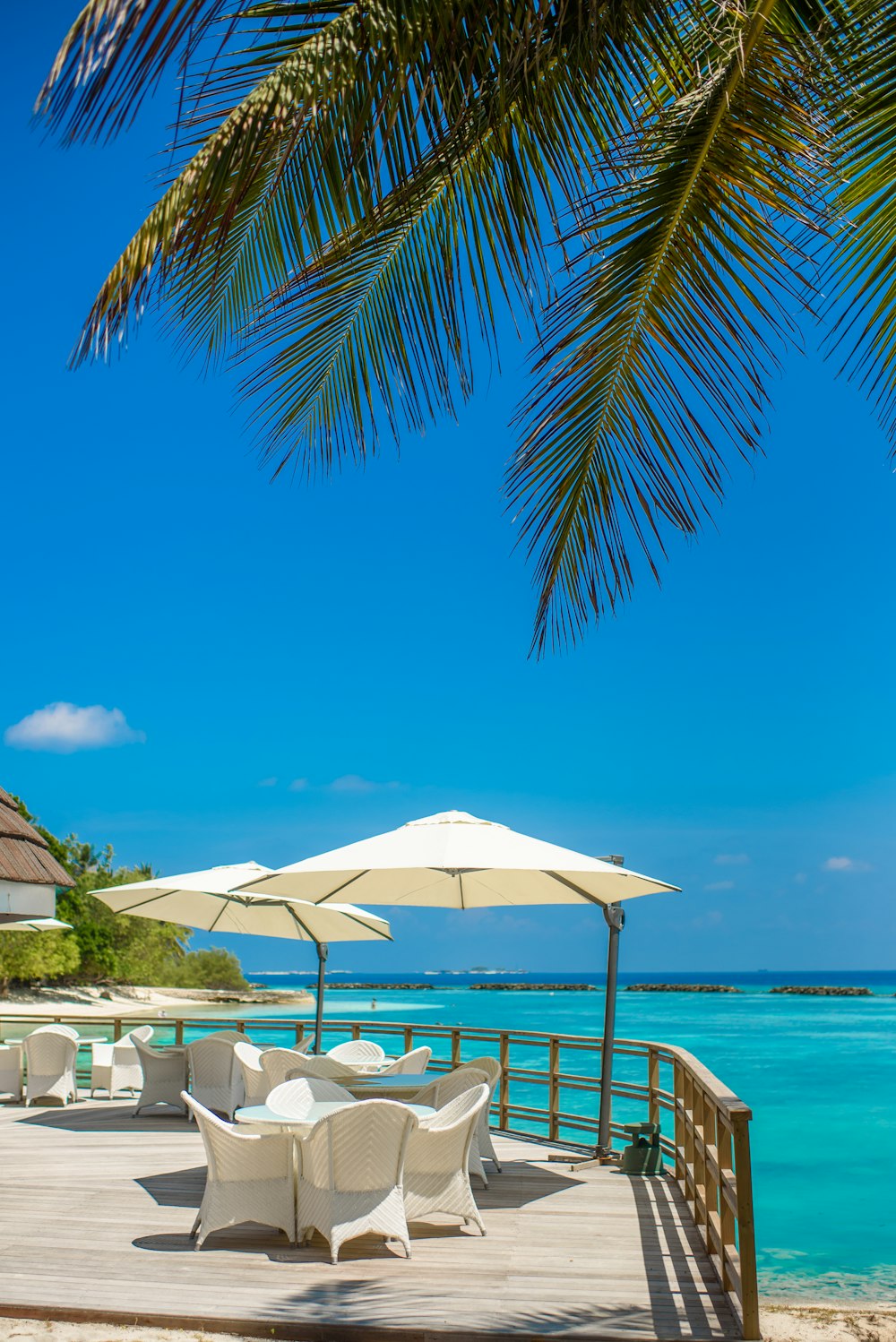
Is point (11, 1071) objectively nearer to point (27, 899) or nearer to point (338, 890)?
point (338, 890)

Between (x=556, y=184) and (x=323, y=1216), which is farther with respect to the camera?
(x=323, y=1216)

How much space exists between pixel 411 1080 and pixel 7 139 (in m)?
7.38

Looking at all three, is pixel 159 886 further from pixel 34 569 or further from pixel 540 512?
pixel 34 569

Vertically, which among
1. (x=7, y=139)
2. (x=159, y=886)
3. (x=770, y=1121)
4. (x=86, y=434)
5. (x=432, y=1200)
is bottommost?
(x=770, y=1121)

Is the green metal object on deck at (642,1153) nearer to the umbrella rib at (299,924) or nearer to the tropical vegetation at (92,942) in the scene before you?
the umbrella rib at (299,924)

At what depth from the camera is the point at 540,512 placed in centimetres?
332

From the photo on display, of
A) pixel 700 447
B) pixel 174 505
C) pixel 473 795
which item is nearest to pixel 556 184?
pixel 700 447

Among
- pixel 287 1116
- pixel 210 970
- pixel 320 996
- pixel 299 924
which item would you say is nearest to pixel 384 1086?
pixel 287 1116

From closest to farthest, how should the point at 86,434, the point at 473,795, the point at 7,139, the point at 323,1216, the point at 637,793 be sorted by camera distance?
the point at 323,1216 < the point at 7,139 < the point at 86,434 < the point at 637,793 < the point at 473,795

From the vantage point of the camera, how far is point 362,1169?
214 inches

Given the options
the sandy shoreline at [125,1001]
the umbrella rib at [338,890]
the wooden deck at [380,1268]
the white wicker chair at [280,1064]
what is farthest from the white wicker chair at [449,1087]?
the sandy shoreline at [125,1001]

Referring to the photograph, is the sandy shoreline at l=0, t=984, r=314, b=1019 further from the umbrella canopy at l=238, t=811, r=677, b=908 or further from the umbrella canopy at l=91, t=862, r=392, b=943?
the umbrella canopy at l=238, t=811, r=677, b=908

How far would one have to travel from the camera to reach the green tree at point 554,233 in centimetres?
219

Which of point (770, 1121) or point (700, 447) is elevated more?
point (700, 447)
